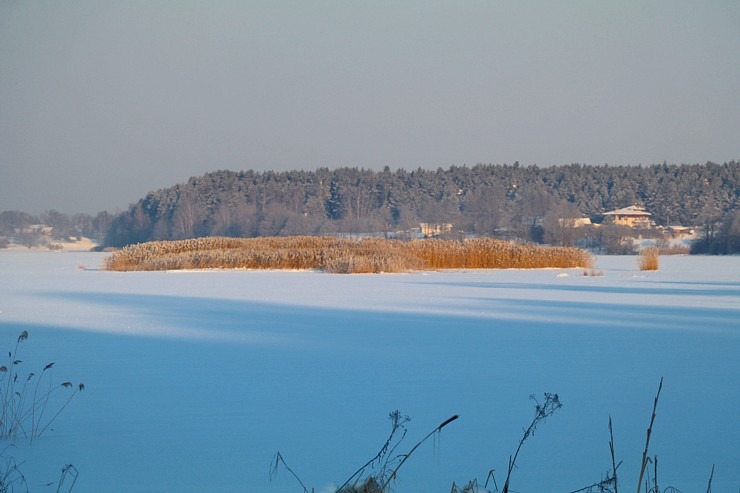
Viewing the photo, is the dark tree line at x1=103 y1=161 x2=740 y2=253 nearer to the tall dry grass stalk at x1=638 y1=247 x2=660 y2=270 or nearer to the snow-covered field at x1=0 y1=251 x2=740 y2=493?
the tall dry grass stalk at x1=638 y1=247 x2=660 y2=270

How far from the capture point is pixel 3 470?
Answer: 313 cm

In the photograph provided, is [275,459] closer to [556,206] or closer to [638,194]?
[556,206]

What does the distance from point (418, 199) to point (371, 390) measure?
67.5 metres

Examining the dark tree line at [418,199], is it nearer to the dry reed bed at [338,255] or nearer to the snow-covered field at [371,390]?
the dry reed bed at [338,255]

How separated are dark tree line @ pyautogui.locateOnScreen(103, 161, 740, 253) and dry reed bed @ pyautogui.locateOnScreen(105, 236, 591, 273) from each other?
31.5 meters

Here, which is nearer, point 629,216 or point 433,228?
point 433,228

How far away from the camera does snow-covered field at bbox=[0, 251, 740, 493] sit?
3191mm

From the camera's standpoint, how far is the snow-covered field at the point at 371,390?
3.19 m

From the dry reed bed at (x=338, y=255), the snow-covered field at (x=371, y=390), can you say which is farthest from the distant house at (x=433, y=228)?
the snow-covered field at (x=371, y=390)

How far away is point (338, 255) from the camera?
64.4 feet

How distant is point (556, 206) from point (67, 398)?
182 feet

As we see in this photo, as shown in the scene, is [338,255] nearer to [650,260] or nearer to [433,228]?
[650,260]

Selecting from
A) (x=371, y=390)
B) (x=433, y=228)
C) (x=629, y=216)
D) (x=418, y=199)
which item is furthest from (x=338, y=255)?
(x=418, y=199)

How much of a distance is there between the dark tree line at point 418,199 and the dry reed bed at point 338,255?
3152cm
